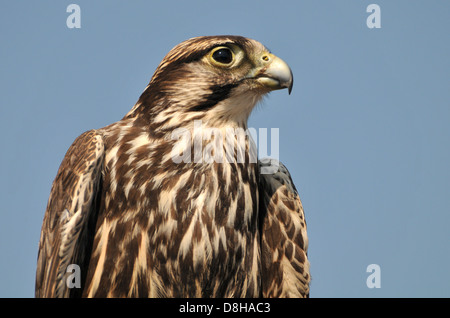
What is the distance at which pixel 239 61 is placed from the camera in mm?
4617

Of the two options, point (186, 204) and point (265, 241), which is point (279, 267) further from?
point (186, 204)

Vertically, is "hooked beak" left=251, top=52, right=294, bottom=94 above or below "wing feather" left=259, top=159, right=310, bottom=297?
above

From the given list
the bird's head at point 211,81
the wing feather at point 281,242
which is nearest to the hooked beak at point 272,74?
the bird's head at point 211,81

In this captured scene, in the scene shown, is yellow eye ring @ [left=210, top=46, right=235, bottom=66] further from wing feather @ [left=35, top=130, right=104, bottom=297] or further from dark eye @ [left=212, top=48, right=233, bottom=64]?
wing feather @ [left=35, top=130, right=104, bottom=297]

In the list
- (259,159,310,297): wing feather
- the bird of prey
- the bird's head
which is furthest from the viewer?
(259,159,310,297): wing feather

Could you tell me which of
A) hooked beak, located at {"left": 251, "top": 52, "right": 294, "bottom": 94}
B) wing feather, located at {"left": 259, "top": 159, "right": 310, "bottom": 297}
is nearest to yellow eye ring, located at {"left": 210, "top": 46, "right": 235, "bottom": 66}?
hooked beak, located at {"left": 251, "top": 52, "right": 294, "bottom": 94}

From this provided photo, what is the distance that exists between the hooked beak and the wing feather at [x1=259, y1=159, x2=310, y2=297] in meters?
0.79

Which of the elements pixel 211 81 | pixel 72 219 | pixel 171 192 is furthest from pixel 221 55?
pixel 72 219

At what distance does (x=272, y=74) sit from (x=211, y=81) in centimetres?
48

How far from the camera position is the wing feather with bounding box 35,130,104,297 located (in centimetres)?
418

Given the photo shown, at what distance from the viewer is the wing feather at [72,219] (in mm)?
4184

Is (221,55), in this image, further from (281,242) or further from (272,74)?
(281,242)
